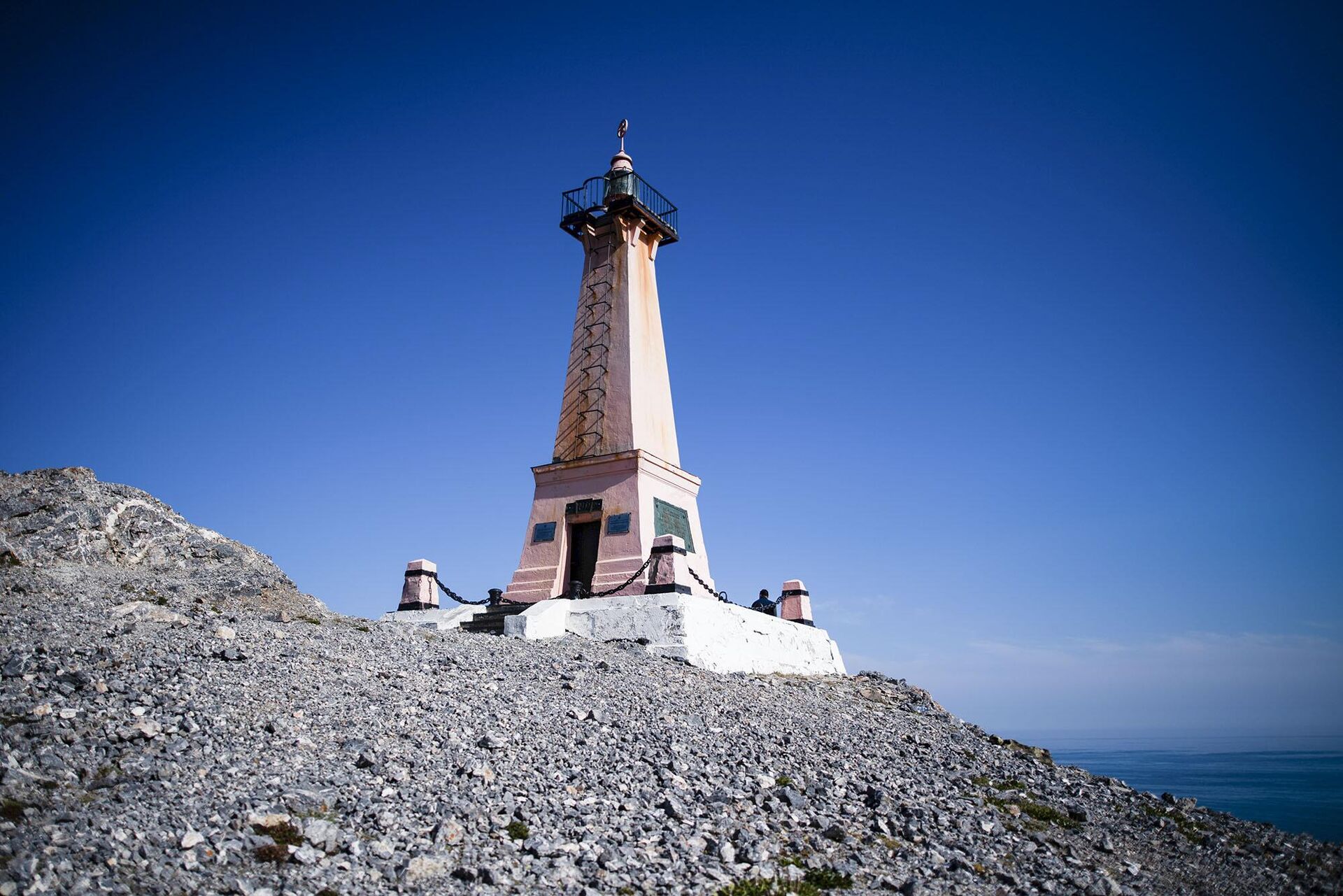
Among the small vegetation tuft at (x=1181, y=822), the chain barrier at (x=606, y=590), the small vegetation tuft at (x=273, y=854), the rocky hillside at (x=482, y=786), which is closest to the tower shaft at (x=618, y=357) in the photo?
the chain barrier at (x=606, y=590)

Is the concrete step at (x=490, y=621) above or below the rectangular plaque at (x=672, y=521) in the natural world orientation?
below

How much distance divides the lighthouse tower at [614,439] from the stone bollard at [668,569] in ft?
0.64

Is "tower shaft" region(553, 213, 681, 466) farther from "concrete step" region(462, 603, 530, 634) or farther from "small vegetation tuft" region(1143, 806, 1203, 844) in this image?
"small vegetation tuft" region(1143, 806, 1203, 844)

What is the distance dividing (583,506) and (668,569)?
4008 mm

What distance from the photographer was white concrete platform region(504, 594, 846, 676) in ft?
47.4

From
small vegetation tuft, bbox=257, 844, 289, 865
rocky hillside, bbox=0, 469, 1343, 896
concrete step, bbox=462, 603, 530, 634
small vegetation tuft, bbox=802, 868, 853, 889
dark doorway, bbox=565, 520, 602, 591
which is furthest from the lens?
dark doorway, bbox=565, 520, 602, 591

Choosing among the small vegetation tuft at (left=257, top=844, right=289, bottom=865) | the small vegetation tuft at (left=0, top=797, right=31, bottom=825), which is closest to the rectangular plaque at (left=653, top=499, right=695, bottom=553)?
the small vegetation tuft at (left=257, top=844, right=289, bottom=865)

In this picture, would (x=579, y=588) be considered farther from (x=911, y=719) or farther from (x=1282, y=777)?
(x=1282, y=777)

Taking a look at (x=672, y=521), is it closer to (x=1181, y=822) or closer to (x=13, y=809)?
(x=1181, y=822)

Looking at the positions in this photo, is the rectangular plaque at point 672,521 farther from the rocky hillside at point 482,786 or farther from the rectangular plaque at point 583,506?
the rocky hillside at point 482,786

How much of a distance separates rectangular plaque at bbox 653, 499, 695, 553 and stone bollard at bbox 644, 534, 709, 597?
2243 mm

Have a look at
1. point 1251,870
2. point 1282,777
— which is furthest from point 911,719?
point 1282,777

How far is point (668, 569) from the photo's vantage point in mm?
16062

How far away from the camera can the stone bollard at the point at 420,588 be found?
17.7 metres
